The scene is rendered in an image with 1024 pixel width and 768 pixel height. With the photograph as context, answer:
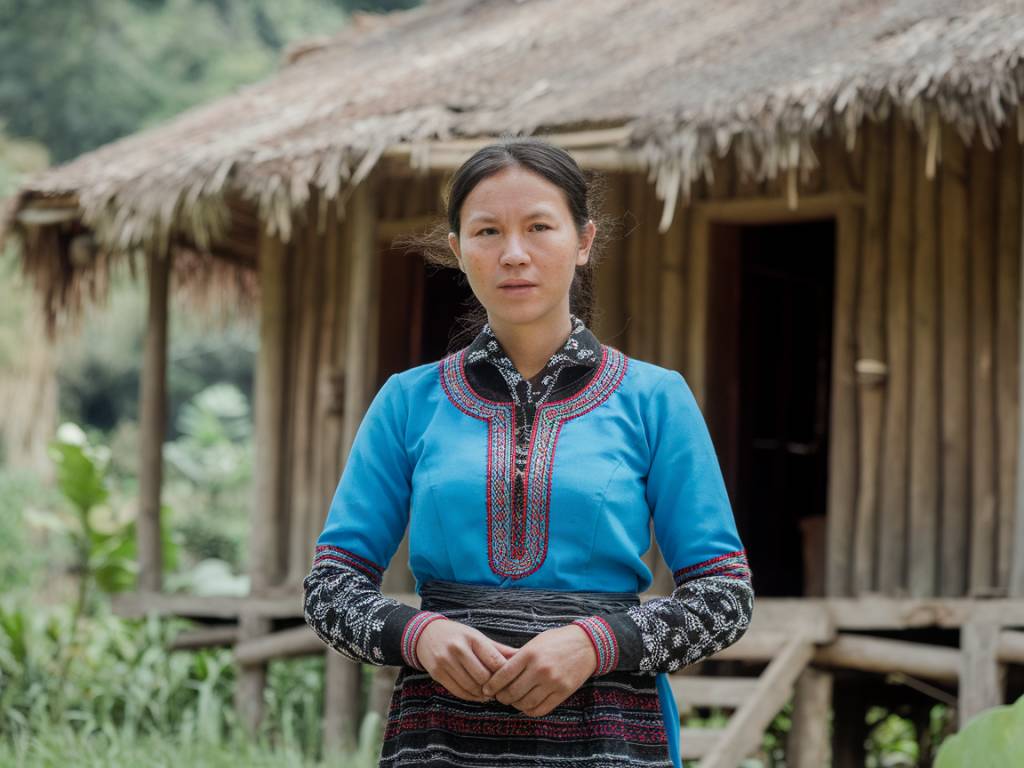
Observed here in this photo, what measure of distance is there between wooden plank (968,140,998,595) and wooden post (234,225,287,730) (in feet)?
12.6

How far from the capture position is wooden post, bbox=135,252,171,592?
29.0ft

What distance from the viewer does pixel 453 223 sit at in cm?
229

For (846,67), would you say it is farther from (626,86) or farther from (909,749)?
(909,749)

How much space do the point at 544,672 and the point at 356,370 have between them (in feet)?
18.6

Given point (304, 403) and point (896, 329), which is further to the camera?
point (304, 403)

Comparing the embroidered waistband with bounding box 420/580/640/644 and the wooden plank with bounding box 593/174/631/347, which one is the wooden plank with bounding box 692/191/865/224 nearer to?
the wooden plank with bounding box 593/174/631/347

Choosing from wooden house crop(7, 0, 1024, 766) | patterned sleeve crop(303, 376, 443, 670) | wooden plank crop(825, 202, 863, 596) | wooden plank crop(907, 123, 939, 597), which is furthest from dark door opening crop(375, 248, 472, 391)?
patterned sleeve crop(303, 376, 443, 670)

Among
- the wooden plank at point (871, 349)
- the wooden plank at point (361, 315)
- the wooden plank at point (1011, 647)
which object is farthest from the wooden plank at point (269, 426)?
the wooden plank at point (1011, 647)

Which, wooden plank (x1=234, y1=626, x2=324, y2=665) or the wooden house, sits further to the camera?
wooden plank (x1=234, y1=626, x2=324, y2=665)

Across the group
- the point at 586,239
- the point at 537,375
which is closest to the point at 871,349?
the point at 586,239

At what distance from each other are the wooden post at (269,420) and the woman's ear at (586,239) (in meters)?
6.41

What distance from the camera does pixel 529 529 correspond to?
6.89 feet

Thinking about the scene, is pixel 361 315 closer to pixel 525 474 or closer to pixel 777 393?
pixel 777 393

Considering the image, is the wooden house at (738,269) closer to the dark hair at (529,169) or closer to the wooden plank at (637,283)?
the wooden plank at (637,283)
